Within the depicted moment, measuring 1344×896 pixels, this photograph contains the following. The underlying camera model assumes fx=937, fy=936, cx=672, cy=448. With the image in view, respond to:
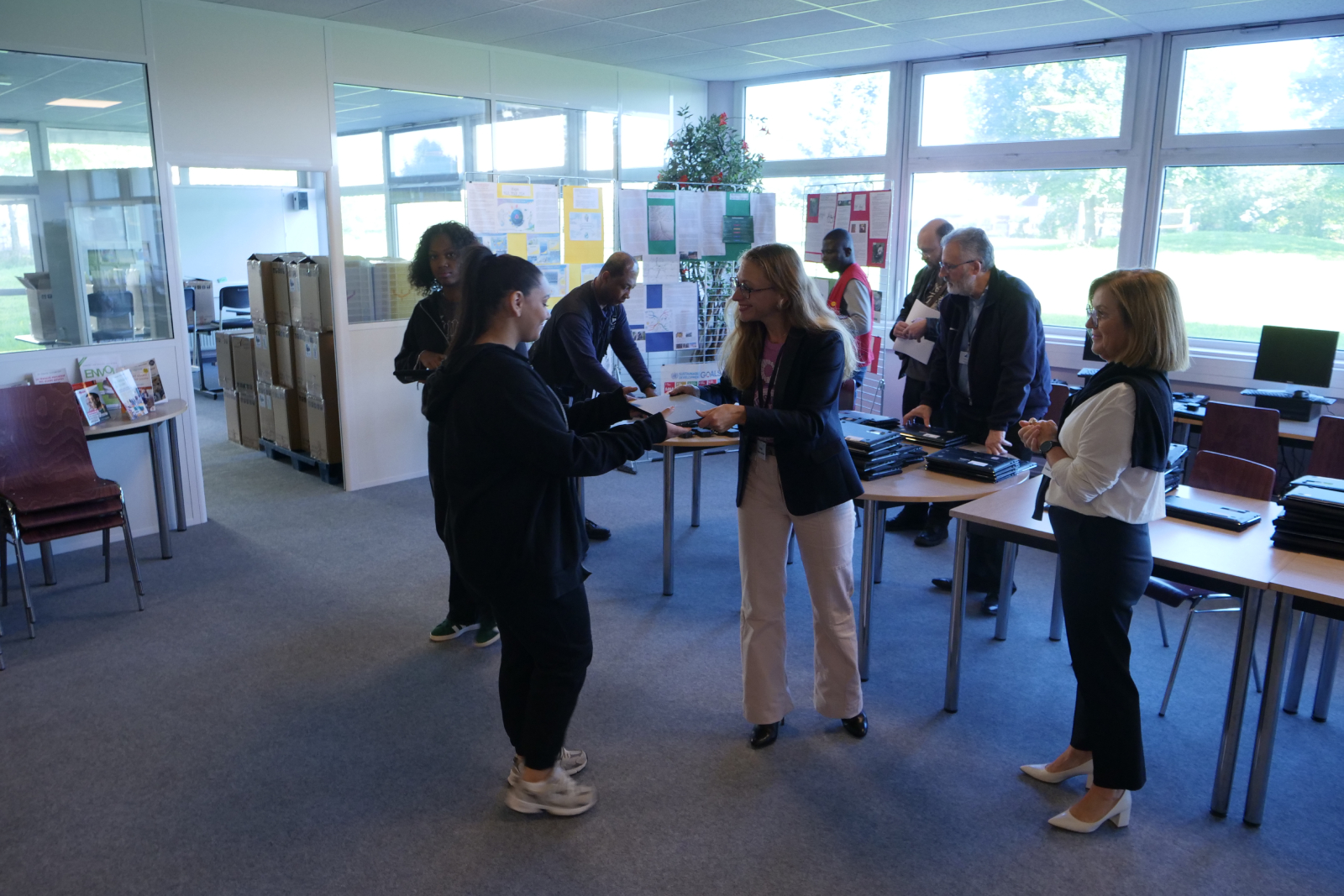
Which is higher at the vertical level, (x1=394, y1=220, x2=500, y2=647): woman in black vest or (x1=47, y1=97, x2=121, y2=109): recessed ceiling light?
(x1=47, y1=97, x2=121, y2=109): recessed ceiling light

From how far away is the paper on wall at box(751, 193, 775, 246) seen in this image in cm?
697

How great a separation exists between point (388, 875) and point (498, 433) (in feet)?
Answer: 4.06

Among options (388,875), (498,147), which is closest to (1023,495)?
(388,875)

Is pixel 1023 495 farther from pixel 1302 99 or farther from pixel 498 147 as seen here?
pixel 498 147

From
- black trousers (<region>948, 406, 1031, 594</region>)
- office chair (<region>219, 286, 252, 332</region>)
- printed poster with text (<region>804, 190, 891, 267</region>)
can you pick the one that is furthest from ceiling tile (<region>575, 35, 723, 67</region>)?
office chair (<region>219, 286, 252, 332</region>)

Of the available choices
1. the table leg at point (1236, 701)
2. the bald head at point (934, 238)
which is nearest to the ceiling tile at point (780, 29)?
the bald head at point (934, 238)

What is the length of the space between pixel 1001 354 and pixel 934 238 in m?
1.61

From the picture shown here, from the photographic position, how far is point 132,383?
4832 mm

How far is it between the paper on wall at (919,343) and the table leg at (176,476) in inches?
153

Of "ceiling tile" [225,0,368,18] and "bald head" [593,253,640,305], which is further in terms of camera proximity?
"ceiling tile" [225,0,368,18]

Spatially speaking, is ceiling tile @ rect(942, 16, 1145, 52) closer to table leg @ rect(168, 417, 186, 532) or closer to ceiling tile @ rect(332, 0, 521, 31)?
ceiling tile @ rect(332, 0, 521, 31)

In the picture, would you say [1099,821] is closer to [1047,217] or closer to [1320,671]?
[1320,671]

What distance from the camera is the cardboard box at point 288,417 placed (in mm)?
6719

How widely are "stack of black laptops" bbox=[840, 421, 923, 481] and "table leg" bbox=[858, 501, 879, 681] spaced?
0.13 m
